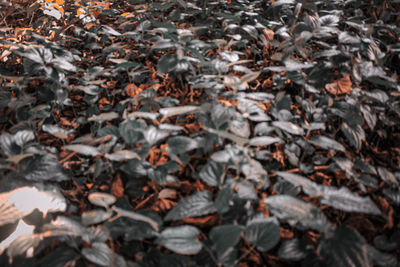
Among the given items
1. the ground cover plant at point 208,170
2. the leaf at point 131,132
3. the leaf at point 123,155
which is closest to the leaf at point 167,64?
the ground cover plant at point 208,170

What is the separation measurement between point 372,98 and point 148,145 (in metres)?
1.03

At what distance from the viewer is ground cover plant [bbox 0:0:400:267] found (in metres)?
0.72

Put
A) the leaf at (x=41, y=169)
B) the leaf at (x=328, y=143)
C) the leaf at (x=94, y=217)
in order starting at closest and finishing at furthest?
the leaf at (x=94, y=217) → the leaf at (x=41, y=169) → the leaf at (x=328, y=143)

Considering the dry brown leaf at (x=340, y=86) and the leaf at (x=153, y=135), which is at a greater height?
the dry brown leaf at (x=340, y=86)

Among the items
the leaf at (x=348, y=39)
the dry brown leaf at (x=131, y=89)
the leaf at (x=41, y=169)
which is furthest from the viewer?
the dry brown leaf at (x=131, y=89)

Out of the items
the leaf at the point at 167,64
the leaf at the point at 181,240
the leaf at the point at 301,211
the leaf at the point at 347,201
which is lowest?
the leaf at the point at 181,240

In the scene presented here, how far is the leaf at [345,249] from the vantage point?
0.63 metres

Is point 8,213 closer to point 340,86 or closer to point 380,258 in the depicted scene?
point 380,258

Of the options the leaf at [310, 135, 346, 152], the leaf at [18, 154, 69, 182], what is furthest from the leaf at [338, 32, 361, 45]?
the leaf at [18, 154, 69, 182]

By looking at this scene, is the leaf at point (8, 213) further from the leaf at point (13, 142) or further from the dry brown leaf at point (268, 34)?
the dry brown leaf at point (268, 34)

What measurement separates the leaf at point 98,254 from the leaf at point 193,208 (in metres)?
0.19

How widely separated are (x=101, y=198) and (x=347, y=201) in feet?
2.46

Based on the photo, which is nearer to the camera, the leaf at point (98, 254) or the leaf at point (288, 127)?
the leaf at point (98, 254)

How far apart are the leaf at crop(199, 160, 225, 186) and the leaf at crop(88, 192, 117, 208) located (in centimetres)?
30
